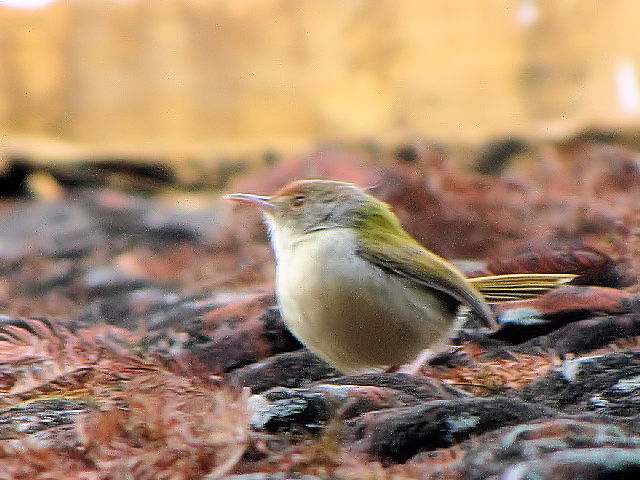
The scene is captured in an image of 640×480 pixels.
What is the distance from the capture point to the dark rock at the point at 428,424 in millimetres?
1427

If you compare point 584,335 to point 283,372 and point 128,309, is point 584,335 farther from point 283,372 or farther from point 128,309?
point 128,309

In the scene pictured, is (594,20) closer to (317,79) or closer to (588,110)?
(588,110)

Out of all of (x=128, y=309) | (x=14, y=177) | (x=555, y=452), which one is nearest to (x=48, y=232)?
(x=14, y=177)

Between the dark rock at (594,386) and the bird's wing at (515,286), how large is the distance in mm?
319

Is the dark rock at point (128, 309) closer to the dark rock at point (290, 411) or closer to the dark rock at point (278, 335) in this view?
the dark rock at point (278, 335)

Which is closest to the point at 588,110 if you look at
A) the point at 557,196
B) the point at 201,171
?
the point at 201,171

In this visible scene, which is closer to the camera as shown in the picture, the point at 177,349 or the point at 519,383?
the point at 519,383

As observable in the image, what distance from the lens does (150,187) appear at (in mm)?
8648

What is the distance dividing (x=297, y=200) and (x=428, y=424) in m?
1.03

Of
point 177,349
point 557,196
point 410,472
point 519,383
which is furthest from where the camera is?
point 557,196

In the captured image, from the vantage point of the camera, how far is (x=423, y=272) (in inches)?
81.3

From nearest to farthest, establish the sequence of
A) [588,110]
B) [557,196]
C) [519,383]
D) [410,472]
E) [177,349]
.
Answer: [410,472]
[519,383]
[177,349]
[557,196]
[588,110]

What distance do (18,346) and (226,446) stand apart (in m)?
0.91

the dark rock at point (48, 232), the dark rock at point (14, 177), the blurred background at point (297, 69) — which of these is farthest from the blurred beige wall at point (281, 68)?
the dark rock at point (48, 232)
